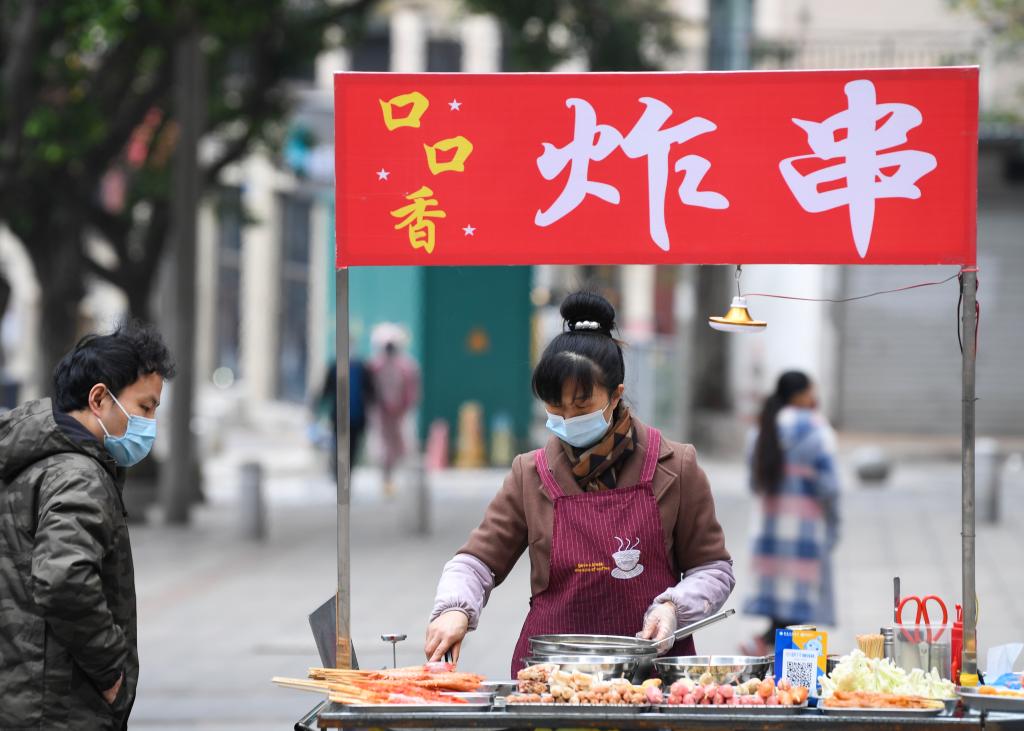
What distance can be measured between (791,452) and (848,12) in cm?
1589

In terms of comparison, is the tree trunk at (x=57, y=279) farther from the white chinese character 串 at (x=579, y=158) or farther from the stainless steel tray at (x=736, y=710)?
the stainless steel tray at (x=736, y=710)

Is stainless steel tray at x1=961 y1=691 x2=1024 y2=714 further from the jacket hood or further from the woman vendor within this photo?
the jacket hood

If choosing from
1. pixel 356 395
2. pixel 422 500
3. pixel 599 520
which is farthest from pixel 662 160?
pixel 356 395

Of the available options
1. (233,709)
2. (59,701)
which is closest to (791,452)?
(233,709)

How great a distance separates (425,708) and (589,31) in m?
14.2

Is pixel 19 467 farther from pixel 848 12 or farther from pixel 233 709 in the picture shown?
pixel 848 12

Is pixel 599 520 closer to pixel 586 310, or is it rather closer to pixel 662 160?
pixel 586 310

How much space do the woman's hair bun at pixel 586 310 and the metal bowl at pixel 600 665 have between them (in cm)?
88

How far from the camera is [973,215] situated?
3.79 m

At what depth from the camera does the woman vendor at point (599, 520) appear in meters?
3.90

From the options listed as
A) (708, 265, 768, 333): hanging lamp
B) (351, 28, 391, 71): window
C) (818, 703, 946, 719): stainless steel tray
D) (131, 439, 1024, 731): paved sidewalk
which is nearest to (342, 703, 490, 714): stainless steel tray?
(818, 703, 946, 719): stainless steel tray

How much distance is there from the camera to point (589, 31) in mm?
17000

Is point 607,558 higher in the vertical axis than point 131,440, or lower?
lower

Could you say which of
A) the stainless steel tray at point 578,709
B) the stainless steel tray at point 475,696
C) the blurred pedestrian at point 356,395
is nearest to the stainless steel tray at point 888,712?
the stainless steel tray at point 578,709
